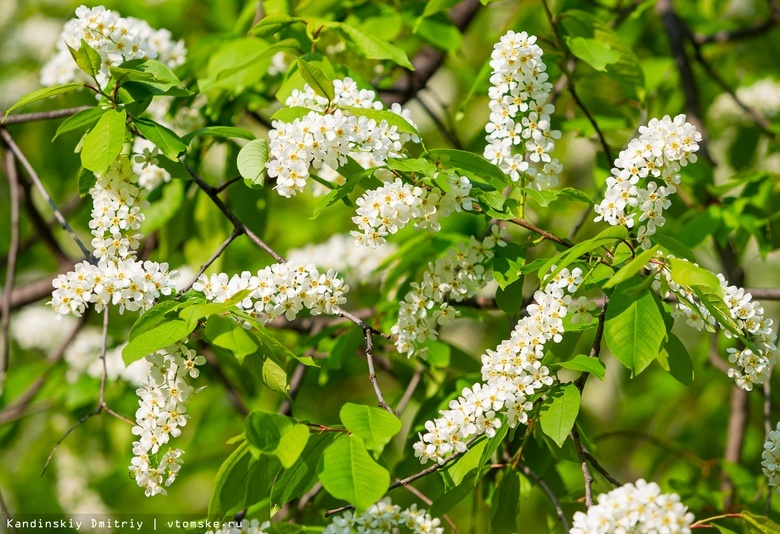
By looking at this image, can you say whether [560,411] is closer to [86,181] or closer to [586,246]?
[586,246]

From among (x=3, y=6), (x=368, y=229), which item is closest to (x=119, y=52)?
(x=368, y=229)

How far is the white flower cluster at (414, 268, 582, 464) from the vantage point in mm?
1752

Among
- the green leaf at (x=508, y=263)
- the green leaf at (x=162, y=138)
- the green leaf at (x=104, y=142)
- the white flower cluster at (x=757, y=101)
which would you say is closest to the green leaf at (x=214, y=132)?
the green leaf at (x=162, y=138)

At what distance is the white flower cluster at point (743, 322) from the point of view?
5.76 feet

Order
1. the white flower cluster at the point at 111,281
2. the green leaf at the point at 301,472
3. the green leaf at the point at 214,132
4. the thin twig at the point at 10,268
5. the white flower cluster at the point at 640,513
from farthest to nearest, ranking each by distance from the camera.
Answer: the thin twig at the point at 10,268 < the green leaf at the point at 214,132 < the white flower cluster at the point at 111,281 < the green leaf at the point at 301,472 < the white flower cluster at the point at 640,513

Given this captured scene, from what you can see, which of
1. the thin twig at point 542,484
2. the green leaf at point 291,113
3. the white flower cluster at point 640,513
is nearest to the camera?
the white flower cluster at point 640,513

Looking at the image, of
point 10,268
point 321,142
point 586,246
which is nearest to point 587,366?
point 586,246

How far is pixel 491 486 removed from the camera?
2373 mm

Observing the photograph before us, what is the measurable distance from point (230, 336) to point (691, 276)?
3.06 ft

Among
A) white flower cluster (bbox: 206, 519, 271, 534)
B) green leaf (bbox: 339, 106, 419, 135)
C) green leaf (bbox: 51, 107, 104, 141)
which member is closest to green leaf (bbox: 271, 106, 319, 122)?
green leaf (bbox: 339, 106, 419, 135)

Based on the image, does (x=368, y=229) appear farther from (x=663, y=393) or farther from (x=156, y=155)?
(x=663, y=393)

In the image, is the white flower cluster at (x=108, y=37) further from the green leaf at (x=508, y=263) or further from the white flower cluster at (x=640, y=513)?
the white flower cluster at (x=640, y=513)

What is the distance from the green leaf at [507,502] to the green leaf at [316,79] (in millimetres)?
1058

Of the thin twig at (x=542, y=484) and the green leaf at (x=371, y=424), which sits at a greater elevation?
the green leaf at (x=371, y=424)
